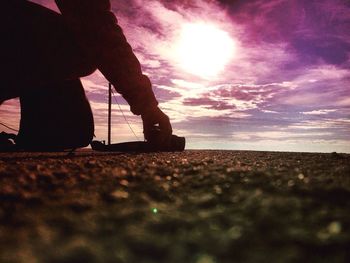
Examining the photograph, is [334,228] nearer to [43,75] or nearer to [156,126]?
[43,75]

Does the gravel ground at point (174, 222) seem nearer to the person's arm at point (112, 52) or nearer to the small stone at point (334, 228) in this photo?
the small stone at point (334, 228)

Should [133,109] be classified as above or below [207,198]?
above

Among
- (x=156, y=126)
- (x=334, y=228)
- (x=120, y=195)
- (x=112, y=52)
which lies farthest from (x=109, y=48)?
(x=334, y=228)

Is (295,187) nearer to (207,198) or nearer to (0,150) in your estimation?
(207,198)

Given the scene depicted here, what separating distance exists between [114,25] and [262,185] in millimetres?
5226

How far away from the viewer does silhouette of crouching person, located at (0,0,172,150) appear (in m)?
5.52

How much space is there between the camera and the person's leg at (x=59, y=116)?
6320 millimetres

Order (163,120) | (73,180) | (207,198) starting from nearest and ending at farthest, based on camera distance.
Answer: (207,198), (73,180), (163,120)

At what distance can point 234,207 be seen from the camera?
1321 mm

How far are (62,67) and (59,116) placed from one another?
96cm

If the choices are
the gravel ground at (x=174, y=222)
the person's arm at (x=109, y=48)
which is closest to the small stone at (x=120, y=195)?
the gravel ground at (x=174, y=222)

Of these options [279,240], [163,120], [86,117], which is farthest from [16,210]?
[163,120]

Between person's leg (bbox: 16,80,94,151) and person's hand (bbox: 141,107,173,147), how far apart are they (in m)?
1.10

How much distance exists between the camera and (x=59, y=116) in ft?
20.9
